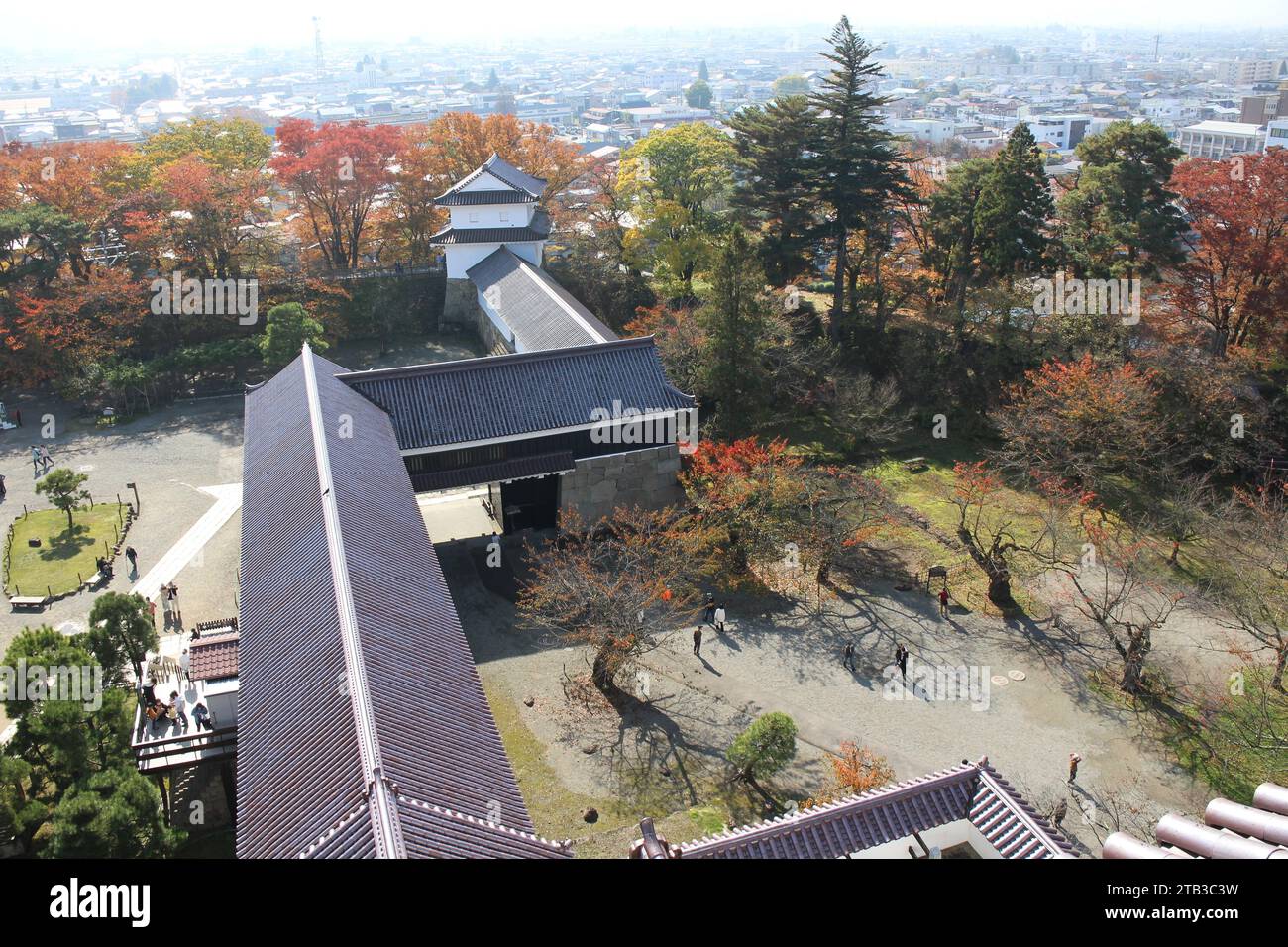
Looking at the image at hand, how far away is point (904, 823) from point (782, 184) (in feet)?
91.3

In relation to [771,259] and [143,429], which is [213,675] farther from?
[771,259]

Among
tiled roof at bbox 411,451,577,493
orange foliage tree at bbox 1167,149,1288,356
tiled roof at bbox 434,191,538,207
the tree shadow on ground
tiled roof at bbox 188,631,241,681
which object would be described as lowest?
the tree shadow on ground

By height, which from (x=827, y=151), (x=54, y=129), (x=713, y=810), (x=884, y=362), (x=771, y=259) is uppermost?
(x=54, y=129)

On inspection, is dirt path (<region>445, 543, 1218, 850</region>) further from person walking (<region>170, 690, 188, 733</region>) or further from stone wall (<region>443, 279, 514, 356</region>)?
stone wall (<region>443, 279, 514, 356</region>)

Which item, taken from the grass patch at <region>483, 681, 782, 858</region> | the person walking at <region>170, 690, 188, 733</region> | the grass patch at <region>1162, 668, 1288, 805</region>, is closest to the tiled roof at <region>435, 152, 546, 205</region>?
the person walking at <region>170, 690, 188, 733</region>

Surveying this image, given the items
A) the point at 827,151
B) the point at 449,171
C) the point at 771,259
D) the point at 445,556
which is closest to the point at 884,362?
the point at 771,259

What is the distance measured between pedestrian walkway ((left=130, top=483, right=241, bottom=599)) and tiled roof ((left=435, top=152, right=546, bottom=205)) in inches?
643

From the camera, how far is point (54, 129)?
128375 mm

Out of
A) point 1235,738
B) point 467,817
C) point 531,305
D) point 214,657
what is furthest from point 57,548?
point 1235,738

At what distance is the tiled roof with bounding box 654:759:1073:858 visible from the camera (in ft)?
39.9

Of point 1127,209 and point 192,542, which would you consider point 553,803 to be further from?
point 1127,209

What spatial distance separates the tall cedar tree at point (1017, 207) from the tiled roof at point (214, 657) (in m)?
27.9

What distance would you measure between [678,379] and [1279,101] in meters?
123

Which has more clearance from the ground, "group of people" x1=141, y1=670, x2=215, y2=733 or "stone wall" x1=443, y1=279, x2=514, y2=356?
"stone wall" x1=443, y1=279, x2=514, y2=356
